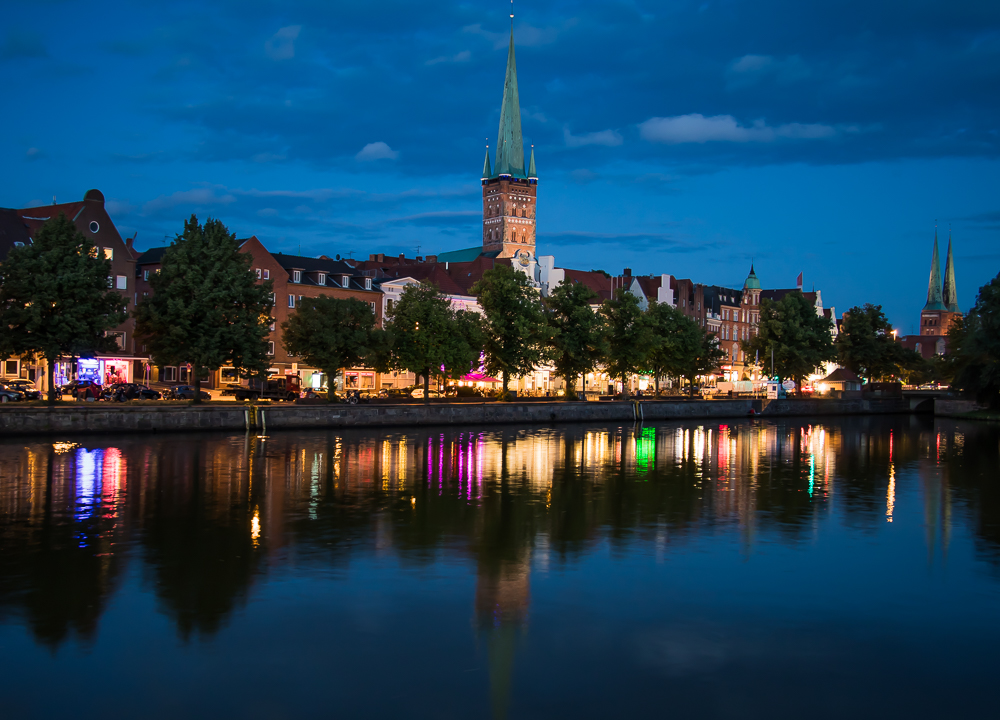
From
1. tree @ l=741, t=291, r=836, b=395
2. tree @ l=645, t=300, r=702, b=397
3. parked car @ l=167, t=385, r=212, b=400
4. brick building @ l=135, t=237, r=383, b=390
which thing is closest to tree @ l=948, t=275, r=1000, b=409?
tree @ l=741, t=291, r=836, b=395

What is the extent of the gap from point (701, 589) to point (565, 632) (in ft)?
14.6

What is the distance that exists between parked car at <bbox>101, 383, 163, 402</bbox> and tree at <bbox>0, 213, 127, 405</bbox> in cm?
829

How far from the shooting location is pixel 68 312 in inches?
2395

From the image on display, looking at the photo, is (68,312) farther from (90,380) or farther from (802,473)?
(802,473)

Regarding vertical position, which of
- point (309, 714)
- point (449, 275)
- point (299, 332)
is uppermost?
point (449, 275)

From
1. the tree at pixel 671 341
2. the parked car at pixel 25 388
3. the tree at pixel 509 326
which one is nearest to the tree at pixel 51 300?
the parked car at pixel 25 388

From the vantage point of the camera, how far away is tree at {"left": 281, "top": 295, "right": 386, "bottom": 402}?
242 ft

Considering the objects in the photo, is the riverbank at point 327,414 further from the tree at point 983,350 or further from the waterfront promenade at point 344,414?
the tree at point 983,350

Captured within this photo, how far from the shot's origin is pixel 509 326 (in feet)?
284

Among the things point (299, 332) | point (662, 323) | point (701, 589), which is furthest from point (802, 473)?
point (662, 323)

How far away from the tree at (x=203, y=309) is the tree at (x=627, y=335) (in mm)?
41104

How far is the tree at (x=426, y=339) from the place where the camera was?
7862 cm

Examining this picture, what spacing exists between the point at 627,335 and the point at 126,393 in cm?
4935

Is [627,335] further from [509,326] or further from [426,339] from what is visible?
[426,339]
